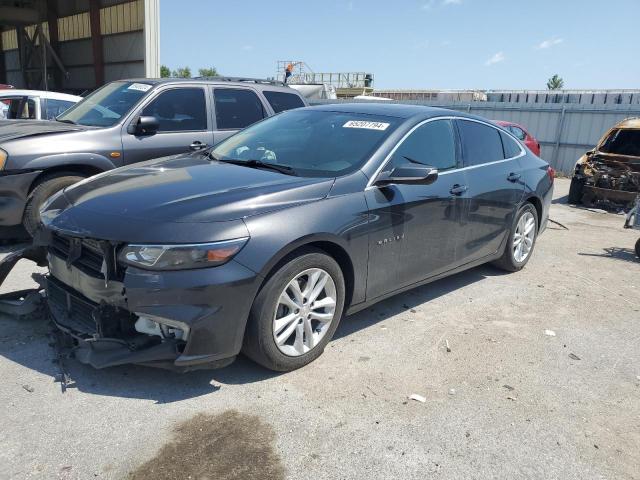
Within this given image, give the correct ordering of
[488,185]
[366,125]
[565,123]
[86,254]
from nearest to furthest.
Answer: [86,254], [366,125], [488,185], [565,123]

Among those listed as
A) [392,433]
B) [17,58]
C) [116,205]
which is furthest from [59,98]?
[17,58]

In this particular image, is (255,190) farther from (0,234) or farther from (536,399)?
(0,234)

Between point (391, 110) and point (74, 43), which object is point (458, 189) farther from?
point (74, 43)

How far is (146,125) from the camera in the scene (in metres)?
5.83

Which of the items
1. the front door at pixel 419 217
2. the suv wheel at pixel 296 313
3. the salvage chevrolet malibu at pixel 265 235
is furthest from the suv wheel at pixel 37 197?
the front door at pixel 419 217

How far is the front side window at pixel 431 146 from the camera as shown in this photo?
4121 millimetres

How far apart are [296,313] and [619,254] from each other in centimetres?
531

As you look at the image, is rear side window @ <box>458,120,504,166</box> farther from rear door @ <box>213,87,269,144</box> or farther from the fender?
the fender

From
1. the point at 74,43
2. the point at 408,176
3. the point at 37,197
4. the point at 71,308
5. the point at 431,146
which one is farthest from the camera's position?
the point at 74,43

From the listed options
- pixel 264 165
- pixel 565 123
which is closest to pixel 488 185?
pixel 264 165

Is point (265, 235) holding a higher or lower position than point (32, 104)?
lower

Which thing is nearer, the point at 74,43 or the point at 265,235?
the point at 265,235

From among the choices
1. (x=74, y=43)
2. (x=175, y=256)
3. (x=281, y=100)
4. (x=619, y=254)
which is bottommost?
(x=619, y=254)

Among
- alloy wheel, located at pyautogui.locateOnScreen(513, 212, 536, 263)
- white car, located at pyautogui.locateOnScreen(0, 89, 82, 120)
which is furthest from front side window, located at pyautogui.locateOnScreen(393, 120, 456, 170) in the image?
white car, located at pyautogui.locateOnScreen(0, 89, 82, 120)
